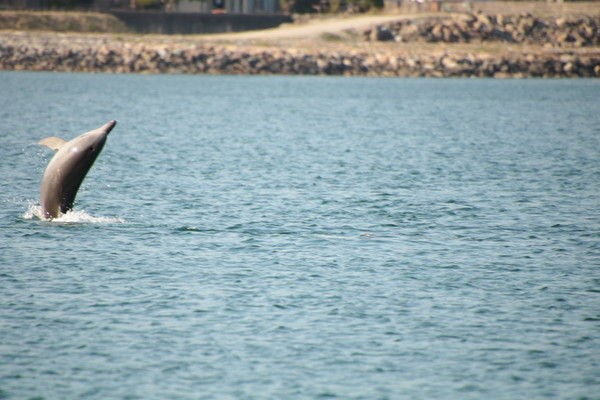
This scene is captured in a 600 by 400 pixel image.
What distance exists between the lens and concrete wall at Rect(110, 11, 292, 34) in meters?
129

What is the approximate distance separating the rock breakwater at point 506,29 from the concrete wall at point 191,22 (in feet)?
56.4

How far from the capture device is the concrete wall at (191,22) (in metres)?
129

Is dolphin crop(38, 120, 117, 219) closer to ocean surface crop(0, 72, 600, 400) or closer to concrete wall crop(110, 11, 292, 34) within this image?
ocean surface crop(0, 72, 600, 400)

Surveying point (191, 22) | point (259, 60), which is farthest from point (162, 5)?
point (259, 60)

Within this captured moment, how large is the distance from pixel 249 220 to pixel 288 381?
12915 millimetres

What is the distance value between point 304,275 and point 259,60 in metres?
102

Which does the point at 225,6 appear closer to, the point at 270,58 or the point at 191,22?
the point at 191,22

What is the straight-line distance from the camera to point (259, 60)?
121m

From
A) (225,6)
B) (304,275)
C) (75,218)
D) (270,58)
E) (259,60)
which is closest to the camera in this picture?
(304,275)

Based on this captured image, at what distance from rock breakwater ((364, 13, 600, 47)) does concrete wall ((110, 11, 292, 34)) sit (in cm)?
1719

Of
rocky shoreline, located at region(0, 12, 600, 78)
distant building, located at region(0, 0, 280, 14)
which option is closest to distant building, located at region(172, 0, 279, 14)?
distant building, located at region(0, 0, 280, 14)

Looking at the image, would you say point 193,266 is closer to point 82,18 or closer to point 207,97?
point 207,97

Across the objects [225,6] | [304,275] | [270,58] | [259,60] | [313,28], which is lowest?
[304,275]

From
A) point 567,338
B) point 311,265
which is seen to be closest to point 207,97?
point 311,265
